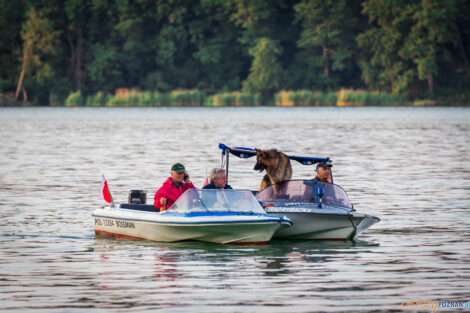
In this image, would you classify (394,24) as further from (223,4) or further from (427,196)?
(427,196)

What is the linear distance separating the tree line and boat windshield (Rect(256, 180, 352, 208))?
8735cm

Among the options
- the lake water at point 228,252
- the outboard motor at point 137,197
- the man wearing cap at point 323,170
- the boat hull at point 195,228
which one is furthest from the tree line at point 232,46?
the boat hull at point 195,228

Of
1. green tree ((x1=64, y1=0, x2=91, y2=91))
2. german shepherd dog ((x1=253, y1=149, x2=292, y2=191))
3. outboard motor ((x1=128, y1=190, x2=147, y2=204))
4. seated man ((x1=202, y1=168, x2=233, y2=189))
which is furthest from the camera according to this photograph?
green tree ((x1=64, y1=0, x2=91, y2=91))

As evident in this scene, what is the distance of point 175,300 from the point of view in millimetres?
13625

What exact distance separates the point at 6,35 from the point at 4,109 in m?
9.89

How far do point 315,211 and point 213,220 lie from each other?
177 cm

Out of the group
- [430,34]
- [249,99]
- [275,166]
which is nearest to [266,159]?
[275,166]

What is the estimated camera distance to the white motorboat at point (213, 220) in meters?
17.8

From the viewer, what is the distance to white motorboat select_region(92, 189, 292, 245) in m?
17.8

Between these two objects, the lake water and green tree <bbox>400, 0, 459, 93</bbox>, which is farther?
green tree <bbox>400, 0, 459, 93</bbox>

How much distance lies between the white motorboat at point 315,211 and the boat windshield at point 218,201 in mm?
525

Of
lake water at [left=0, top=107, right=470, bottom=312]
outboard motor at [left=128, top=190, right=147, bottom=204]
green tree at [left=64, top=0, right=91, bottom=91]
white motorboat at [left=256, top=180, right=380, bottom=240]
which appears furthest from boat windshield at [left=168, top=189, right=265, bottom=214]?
green tree at [left=64, top=0, right=91, bottom=91]

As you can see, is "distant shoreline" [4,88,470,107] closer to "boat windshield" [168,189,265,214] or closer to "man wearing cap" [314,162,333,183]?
"man wearing cap" [314,162,333,183]

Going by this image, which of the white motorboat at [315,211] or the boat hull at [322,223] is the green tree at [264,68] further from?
the boat hull at [322,223]
